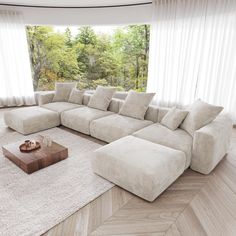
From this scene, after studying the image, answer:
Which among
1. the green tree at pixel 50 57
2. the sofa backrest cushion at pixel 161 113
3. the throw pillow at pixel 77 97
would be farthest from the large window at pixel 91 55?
the sofa backrest cushion at pixel 161 113

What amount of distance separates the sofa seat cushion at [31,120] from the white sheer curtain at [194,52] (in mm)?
2682

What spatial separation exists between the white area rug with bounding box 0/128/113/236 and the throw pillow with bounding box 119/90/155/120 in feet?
3.61

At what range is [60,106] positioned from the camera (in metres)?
4.24

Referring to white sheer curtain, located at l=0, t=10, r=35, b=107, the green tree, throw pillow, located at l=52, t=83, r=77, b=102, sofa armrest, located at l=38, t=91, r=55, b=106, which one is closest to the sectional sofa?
sofa armrest, located at l=38, t=91, r=55, b=106

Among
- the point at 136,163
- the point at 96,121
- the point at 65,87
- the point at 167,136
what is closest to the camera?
the point at 136,163

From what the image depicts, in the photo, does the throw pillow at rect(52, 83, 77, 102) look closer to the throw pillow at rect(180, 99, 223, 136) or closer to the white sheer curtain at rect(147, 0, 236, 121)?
the white sheer curtain at rect(147, 0, 236, 121)

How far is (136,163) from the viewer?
2.03m

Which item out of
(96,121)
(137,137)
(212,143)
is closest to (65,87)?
(96,121)

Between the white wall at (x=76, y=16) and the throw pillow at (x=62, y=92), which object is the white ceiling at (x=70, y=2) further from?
the throw pillow at (x=62, y=92)

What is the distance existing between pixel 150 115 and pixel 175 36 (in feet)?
7.55

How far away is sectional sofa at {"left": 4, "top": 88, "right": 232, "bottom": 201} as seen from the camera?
2.00 m

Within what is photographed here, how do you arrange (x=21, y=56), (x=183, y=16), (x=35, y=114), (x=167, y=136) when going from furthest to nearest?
(x=21, y=56) < (x=183, y=16) < (x=35, y=114) < (x=167, y=136)

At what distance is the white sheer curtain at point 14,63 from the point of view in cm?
517

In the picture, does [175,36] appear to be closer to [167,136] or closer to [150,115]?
[150,115]
